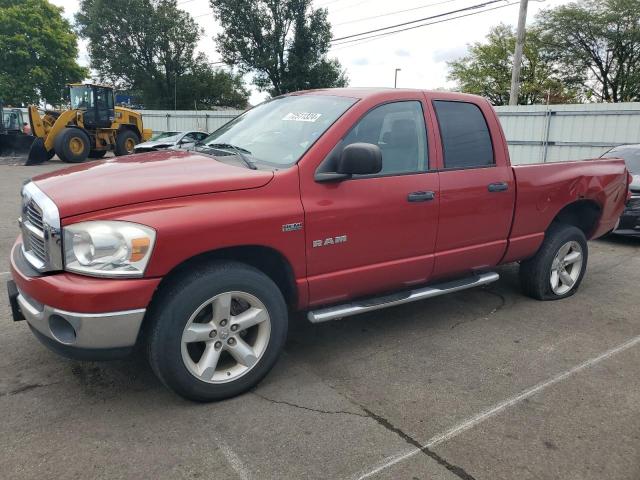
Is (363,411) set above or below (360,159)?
below

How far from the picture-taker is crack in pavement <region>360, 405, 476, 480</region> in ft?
8.38

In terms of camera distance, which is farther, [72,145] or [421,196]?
[72,145]

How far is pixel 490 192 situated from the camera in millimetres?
4211

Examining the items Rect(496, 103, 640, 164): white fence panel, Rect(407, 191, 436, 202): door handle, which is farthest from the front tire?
Rect(496, 103, 640, 164): white fence panel

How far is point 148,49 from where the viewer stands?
44.0m

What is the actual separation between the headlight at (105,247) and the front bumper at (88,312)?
6 cm

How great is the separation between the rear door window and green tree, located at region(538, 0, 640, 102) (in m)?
37.2

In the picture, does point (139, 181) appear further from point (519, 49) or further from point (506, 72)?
point (506, 72)

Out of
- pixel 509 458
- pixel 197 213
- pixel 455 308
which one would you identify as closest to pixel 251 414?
pixel 197 213

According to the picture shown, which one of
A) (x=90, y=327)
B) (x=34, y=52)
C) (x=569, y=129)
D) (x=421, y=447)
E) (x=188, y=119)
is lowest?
(x=421, y=447)

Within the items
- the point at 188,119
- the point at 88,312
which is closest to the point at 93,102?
the point at 188,119

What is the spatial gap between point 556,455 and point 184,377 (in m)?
2.00

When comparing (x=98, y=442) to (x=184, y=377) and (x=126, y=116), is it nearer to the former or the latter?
(x=184, y=377)

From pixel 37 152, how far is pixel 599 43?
36.2 m
